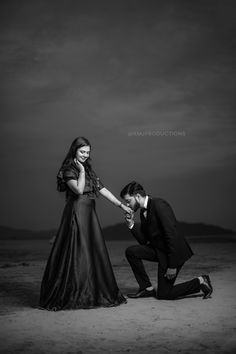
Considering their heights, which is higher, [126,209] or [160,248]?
[126,209]

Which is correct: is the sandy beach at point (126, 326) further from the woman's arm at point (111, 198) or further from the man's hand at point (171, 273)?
the woman's arm at point (111, 198)

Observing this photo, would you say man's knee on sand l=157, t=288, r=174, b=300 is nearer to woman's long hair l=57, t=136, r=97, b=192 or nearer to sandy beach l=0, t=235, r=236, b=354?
sandy beach l=0, t=235, r=236, b=354

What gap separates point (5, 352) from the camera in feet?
10.7

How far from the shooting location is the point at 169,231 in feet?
15.9

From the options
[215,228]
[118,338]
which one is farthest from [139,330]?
[215,228]

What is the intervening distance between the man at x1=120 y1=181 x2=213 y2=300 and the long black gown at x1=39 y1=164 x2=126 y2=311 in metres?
0.43

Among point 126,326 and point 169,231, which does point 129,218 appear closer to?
point 169,231

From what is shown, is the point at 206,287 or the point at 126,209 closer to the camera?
the point at 206,287

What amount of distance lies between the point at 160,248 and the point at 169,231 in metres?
0.32

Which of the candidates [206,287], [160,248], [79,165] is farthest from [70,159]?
[206,287]

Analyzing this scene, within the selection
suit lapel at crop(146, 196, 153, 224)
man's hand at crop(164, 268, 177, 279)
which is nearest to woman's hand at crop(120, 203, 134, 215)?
suit lapel at crop(146, 196, 153, 224)

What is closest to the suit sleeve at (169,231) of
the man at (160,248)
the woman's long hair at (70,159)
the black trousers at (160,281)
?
the man at (160,248)

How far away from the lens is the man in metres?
4.86

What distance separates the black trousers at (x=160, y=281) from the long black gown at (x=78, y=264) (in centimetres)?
42
